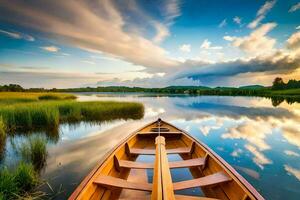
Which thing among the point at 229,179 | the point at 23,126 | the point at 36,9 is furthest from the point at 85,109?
the point at 229,179

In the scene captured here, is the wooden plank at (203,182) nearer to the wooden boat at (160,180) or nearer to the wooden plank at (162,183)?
the wooden boat at (160,180)

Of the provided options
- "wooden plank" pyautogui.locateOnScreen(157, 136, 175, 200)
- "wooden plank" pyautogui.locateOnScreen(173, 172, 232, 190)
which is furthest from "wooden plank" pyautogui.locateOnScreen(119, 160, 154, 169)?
"wooden plank" pyautogui.locateOnScreen(173, 172, 232, 190)

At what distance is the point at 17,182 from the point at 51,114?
28.8ft

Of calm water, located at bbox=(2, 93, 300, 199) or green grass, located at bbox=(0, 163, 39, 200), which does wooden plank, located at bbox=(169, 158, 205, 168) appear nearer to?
calm water, located at bbox=(2, 93, 300, 199)

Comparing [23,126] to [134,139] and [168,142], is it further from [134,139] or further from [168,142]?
[168,142]

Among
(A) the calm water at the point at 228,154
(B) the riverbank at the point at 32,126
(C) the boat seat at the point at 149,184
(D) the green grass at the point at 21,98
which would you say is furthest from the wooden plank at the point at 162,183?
(D) the green grass at the point at 21,98

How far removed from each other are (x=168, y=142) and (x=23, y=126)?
31.1ft

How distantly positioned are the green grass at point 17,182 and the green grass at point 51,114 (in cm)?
743

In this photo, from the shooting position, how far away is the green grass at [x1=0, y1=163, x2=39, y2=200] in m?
4.20

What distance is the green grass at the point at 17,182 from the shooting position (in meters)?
4.20

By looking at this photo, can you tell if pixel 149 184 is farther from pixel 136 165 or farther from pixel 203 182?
pixel 136 165

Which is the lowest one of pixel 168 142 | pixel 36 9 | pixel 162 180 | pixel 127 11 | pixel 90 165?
pixel 90 165

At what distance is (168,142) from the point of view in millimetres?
7258

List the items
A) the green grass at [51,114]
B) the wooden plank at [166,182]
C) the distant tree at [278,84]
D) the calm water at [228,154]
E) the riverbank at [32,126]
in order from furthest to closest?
the distant tree at [278,84], the green grass at [51,114], the calm water at [228,154], the riverbank at [32,126], the wooden plank at [166,182]
